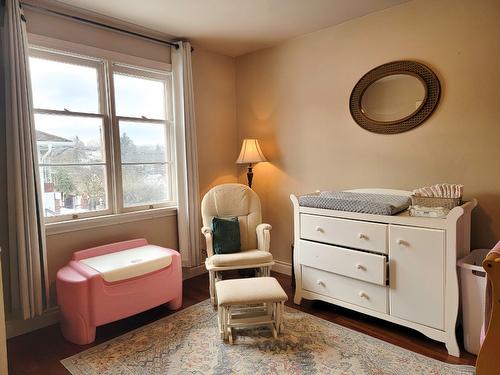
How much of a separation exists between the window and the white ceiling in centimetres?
44

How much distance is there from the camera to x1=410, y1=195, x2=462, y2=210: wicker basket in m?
2.09

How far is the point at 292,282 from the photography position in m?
3.19

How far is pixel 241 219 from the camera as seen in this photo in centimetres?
313

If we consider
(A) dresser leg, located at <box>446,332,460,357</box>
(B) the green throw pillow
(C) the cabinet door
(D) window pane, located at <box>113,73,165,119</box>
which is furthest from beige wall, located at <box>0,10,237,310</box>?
(A) dresser leg, located at <box>446,332,460,357</box>

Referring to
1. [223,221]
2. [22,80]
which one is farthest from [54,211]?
[223,221]

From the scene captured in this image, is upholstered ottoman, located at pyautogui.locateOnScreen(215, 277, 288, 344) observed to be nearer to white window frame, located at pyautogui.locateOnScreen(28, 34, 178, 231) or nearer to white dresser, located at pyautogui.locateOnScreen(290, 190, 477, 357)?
white dresser, located at pyautogui.locateOnScreen(290, 190, 477, 357)

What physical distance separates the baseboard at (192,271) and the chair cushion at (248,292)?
124 centimetres

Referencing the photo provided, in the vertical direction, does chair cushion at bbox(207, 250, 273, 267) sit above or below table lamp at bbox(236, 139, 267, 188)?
below

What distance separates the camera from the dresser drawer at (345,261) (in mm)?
2270

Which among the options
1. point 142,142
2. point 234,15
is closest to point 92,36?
point 142,142

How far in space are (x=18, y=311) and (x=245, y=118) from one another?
277 cm

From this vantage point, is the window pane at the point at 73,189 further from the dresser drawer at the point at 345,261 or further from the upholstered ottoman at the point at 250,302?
the dresser drawer at the point at 345,261

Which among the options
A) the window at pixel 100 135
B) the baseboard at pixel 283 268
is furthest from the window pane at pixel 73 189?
the baseboard at pixel 283 268

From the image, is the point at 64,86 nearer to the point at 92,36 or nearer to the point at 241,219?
the point at 92,36
